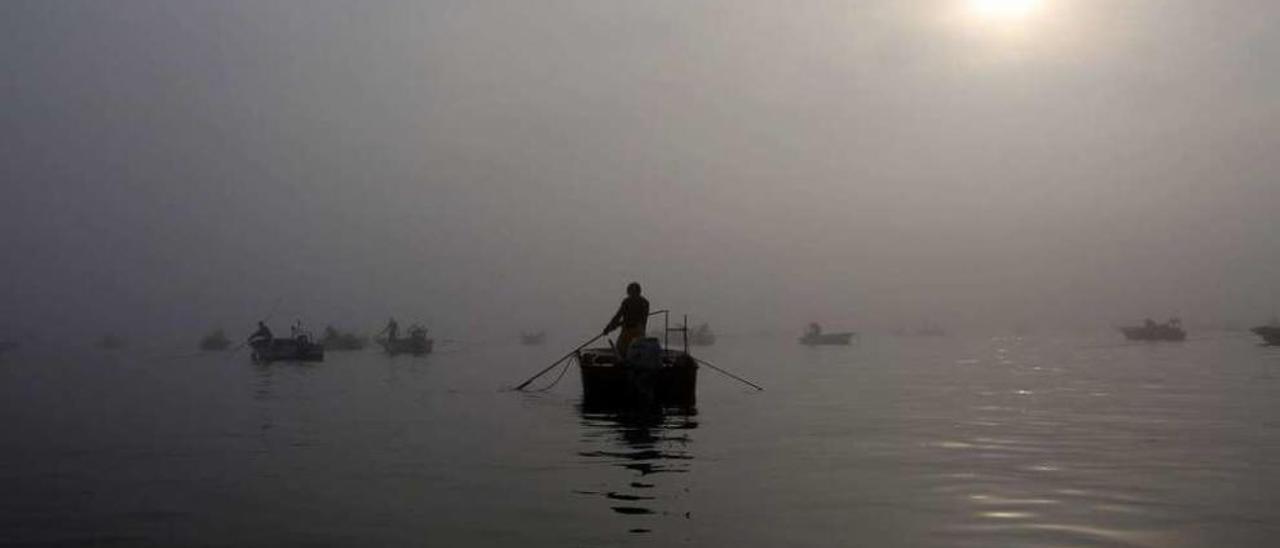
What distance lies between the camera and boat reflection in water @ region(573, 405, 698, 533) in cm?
1384

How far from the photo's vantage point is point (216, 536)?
39.4 feet

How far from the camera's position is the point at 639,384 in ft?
92.2

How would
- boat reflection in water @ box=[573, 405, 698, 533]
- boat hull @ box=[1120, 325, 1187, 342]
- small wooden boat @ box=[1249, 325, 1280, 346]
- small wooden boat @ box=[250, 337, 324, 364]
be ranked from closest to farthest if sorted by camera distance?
boat reflection in water @ box=[573, 405, 698, 533]
small wooden boat @ box=[250, 337, 324, 364]
small wooden boat @ box=[1249, 325, 1280, 346]
boat hull @ box=[1120, 325, 1187, 342]

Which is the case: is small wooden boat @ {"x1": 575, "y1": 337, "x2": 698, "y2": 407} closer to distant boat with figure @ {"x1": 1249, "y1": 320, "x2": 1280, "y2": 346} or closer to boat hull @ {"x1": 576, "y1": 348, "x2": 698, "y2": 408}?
boat hull @ {"x1": 576, "y1": 348, "x2": 698, "y2": 408}

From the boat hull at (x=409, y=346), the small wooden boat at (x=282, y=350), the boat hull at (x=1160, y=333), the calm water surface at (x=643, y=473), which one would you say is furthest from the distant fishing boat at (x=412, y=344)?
the boat hull at (x=1160, y=333)

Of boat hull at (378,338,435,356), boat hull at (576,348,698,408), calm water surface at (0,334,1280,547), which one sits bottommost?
calm water surface at (0,334,1280,547)

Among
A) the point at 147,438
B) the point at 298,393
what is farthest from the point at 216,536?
the point at 298,393

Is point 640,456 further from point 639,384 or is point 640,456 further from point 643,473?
point 639,384

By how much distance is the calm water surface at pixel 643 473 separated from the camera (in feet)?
40.5

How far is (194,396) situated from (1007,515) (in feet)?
113

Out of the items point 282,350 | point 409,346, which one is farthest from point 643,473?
point 409,346

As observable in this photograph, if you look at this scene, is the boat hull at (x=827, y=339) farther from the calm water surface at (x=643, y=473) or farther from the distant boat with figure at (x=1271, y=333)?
the calm water surface at (x=643, y=473)

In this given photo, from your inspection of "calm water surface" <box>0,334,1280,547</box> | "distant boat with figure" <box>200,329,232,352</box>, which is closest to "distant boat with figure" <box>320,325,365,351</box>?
"distant boat with figure" <box>200,329,232,352</box>

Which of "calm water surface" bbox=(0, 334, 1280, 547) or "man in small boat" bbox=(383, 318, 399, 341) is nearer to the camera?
"calm water surface" bbox=(0, 334, 1280, 547)
